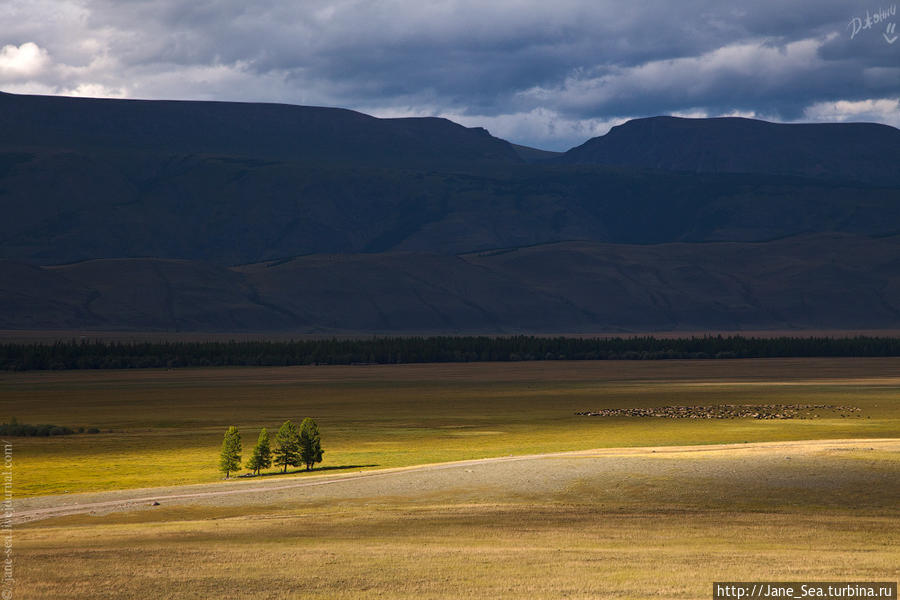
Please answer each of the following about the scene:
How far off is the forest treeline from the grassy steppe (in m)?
9.38

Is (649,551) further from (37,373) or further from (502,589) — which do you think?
(37,373)

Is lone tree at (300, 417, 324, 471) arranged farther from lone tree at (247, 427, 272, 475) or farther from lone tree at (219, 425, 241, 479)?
lone tree at (219, 425, 241, 479)

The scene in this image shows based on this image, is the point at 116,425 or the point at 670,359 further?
the point at 670,359

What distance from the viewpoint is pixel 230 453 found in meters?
51.2

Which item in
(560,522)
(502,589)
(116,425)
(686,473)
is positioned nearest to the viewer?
(502,589)

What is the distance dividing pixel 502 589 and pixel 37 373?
131 metres

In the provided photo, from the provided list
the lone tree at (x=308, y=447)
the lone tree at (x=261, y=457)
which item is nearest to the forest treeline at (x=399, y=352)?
the lone tree at (x=261, y=457)

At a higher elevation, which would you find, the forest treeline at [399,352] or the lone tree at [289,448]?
the forest treeline at [399,352]

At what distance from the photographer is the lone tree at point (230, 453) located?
51031mm

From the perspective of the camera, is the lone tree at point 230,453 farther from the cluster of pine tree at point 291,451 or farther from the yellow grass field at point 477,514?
the yellow grass field at point 477,514

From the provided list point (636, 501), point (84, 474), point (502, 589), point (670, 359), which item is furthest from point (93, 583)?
point (670, 359)

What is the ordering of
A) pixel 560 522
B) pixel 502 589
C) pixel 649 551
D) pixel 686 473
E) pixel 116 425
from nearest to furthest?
pixel 502 589
pixel 649 551
pixel 560 522
pixel 686 473
pixel 116 425

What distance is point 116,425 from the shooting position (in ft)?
271

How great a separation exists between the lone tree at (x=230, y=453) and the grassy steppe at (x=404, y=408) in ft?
4.11
